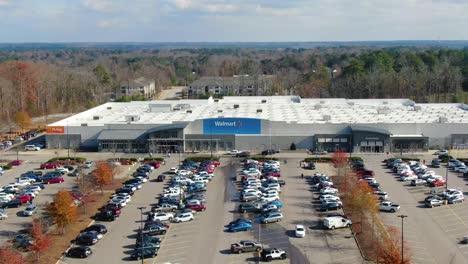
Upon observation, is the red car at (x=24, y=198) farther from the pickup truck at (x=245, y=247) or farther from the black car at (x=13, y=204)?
the pickup truck at (x=245, y=247)

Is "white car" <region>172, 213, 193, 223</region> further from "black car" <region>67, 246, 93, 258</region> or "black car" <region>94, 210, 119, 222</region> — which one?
"black car" <region>67, 246, 93, 258</region>

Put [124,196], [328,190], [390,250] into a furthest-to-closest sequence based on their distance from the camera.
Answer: [328,190]
[124,196]
[390,250]

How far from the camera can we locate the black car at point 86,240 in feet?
62.7

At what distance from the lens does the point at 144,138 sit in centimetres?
3484

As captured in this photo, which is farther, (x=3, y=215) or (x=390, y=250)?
(x=3, y=215)

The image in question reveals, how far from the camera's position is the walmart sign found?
114ft

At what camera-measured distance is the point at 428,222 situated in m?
21.1

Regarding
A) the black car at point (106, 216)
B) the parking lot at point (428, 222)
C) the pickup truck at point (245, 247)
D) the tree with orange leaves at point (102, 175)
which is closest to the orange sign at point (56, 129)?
the tree with orange leaves at point (102, 175)

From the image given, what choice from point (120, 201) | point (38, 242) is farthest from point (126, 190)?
point (38, 242)

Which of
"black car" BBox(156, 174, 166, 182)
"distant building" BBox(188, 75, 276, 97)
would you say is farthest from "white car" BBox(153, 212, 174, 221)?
"distant building" BBox(188, 75, 276, 97)

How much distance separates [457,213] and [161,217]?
1223 centimetres

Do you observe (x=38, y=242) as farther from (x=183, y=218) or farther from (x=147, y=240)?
(x=183, y=218)

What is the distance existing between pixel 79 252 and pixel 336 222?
945cm

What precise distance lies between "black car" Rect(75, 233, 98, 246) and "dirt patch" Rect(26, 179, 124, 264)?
0.41m
